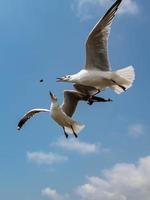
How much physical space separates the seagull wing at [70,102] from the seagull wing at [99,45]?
1.13 meters

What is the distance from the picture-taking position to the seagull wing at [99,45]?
12453 millimetres

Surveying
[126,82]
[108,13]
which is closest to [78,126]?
[126,82]

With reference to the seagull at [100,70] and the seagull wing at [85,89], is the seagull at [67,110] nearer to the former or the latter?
the seagull wing at [85,89]

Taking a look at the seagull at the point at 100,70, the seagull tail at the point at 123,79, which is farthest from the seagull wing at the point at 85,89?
the seagull tail at the point at 123,79

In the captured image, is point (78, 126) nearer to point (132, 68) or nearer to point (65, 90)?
point (65, 90)

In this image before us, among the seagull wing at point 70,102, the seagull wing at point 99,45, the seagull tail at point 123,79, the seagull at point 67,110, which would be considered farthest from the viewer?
the seagull wing at point 70,102

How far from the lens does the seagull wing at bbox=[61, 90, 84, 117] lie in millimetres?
13898

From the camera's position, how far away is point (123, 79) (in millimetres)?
12602

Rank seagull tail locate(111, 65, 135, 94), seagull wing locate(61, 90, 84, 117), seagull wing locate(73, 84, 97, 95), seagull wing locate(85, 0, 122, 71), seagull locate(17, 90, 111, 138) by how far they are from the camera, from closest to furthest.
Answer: seagull wing locate(85, 0, 122, 71), seagull tail locate(111, 65, 135, 94), seagull wing locate(73, 84, 97, 95), seagull locate(17, 90, 111, 138), seagull wing locate(61, 90, 84, 117)

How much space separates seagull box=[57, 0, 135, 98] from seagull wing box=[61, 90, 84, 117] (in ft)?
3.24

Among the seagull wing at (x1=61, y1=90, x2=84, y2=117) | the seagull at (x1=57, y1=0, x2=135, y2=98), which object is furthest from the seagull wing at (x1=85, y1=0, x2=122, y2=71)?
the seagull wing at (x1=61, y1=90, x2=84, y2=117)

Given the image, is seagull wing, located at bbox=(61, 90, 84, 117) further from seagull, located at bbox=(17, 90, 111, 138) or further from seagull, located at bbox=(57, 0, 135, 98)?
seagull, located at bbox=(57, 0, 135, 98)

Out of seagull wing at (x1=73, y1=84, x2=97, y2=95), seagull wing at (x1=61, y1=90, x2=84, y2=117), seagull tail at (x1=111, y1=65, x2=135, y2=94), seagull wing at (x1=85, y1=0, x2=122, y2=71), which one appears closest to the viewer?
seagull wing at (x1=85, y1=0, x2=122, y2=71)

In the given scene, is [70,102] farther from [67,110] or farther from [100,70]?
[100,70]
